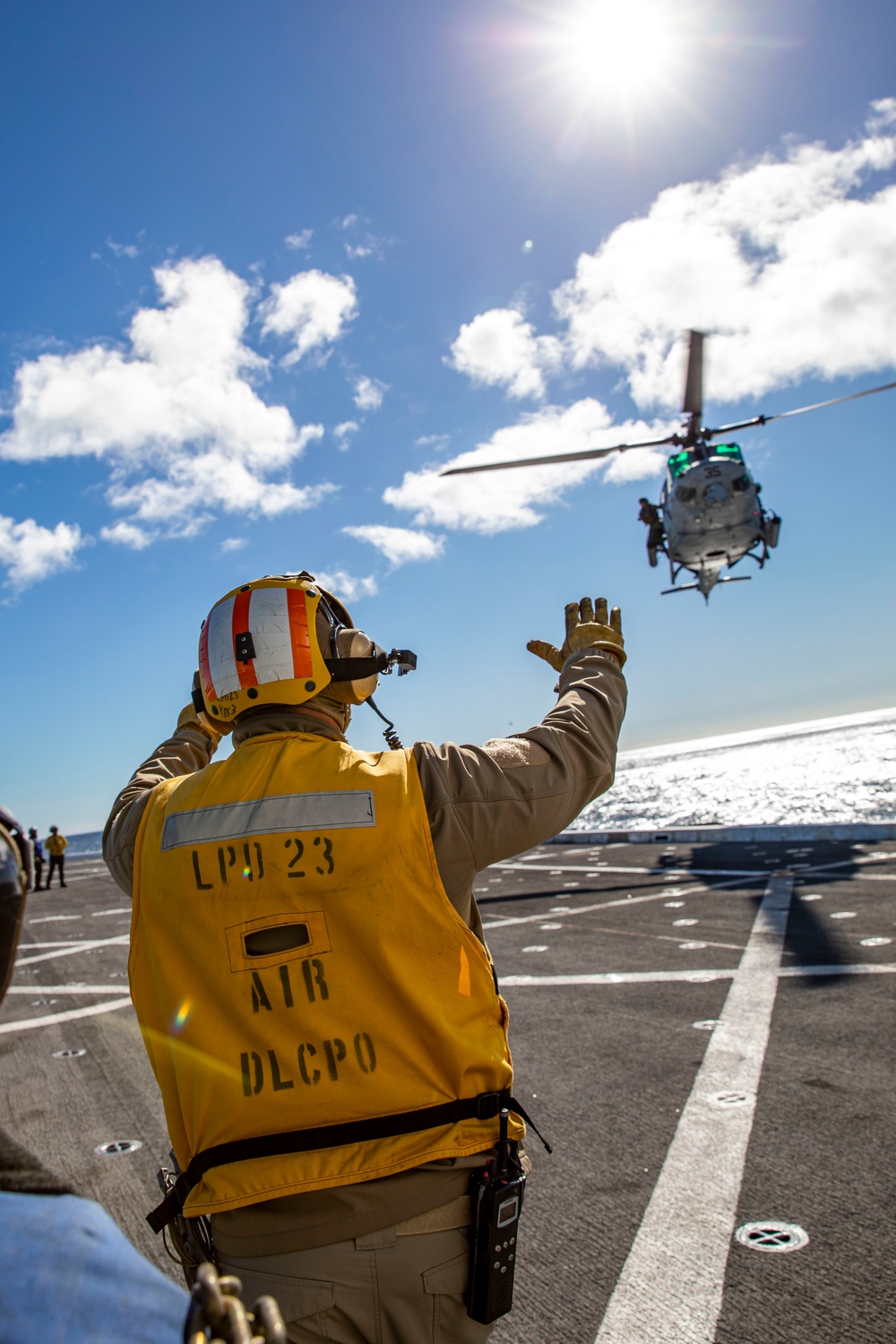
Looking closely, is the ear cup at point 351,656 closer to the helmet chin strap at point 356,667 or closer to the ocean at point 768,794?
the helmet chin strap at point 356,667

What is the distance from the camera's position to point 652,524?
73.2ft

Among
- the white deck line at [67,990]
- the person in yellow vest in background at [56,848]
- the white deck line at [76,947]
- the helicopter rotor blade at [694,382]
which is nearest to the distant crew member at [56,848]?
the person in yellow vest in background at [56,848]

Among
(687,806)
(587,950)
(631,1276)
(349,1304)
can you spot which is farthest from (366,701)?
(687,806)

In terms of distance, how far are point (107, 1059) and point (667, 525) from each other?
18.7 metres

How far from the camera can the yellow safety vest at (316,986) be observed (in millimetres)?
1653

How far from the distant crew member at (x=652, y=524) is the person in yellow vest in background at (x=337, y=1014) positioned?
845 inches

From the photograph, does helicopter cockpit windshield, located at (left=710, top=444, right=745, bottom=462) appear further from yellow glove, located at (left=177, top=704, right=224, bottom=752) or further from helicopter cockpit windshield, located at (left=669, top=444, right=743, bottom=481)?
yellow glove, located at (left=177, top=704, right=224, bottom=752)

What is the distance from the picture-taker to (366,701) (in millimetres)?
2295

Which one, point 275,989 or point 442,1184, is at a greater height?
point 275,989

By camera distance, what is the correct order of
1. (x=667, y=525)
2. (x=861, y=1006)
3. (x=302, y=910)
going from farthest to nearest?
1. (x=667, y=525)
2. (x=861, y=1006)
3. (x=302, y=910)

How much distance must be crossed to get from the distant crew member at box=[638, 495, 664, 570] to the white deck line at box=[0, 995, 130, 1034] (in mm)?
18479

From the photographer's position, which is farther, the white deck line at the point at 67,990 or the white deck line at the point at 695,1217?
the white deck line at the point at 67,990

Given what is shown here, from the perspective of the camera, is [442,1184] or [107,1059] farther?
[107,1059]

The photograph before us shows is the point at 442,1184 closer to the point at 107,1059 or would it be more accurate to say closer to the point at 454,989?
the point at 454,989
